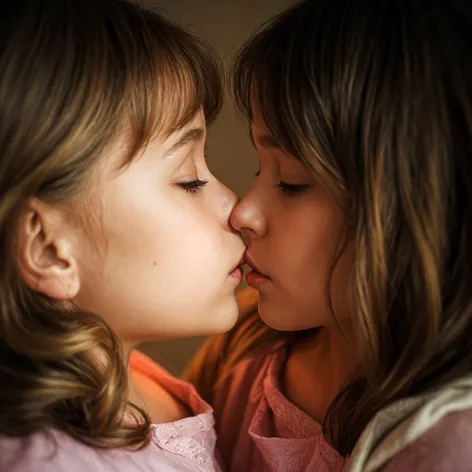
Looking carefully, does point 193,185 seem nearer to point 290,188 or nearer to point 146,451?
point 290,188

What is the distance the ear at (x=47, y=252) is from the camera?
78 cm

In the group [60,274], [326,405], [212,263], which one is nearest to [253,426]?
[326,405]

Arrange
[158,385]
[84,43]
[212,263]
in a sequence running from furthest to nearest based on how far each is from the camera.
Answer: [158,385] → [212,263] → [84,43]

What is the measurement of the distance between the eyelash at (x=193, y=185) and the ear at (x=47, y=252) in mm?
167

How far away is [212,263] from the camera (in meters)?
0.89

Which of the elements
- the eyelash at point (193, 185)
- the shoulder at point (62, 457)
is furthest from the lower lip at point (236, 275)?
the shoulder at point (62, 457)

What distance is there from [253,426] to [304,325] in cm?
18

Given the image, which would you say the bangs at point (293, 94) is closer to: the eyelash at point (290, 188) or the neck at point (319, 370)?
the eyelash at point (290, 188)

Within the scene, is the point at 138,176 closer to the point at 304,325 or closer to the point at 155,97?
the point at 155,97

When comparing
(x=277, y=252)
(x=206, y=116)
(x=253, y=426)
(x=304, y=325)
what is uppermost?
(x=206, y=116)

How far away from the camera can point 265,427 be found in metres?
0.99

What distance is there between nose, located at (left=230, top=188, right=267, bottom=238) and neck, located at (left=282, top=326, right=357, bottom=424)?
0.58ft

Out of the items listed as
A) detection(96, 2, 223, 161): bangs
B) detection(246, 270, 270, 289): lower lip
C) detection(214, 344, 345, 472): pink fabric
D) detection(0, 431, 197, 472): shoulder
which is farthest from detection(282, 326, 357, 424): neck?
detection(96, 2, 223, 161): bangs

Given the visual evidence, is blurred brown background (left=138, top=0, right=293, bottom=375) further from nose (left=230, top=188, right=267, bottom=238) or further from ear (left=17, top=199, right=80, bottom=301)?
ear (left=17, top=199, right=80, bottom=301)
